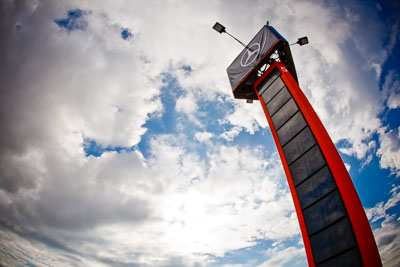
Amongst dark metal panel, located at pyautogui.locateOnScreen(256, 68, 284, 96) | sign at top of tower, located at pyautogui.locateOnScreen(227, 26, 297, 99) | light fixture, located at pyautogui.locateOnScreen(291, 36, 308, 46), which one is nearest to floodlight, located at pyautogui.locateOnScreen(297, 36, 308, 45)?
light fixture, located at pyautogui.locateOnScreen(291, 36, 308, 46)

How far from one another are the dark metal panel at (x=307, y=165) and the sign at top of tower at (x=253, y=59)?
7.04m

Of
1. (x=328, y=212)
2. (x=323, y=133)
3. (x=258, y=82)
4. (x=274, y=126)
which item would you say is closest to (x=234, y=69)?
(x=258, y=82)

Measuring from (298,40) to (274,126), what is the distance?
6.63m

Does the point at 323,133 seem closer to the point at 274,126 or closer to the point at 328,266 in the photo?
the point at 274,126

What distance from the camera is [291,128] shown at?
938cm

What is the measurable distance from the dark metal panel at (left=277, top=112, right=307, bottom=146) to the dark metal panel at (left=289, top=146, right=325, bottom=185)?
1.28m

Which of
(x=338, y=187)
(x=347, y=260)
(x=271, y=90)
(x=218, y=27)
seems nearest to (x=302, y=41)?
(x=271, y=90)

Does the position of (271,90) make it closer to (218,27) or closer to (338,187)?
(218,27)

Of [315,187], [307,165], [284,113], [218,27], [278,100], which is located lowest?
[315,187]

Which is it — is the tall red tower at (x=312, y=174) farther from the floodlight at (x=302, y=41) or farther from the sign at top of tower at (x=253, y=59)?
the floodlight at (x=302, y=41)

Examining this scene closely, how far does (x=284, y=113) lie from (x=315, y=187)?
165 inches

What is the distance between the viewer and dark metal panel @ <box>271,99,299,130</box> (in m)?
9.60

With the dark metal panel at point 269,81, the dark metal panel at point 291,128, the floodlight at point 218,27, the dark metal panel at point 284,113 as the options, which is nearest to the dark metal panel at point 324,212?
the dark metal panel at point 291,128

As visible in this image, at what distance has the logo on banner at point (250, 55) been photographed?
41.7 ft
